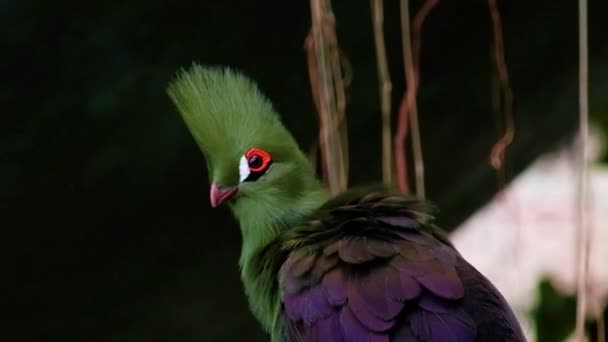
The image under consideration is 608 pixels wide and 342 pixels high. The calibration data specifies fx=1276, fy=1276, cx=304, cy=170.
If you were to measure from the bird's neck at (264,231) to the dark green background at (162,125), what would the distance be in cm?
27

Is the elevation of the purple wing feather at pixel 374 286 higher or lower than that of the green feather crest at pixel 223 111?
lower

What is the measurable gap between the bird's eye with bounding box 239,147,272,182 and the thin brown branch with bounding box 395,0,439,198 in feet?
0.90

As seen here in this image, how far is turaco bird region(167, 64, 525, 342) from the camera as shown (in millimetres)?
1326

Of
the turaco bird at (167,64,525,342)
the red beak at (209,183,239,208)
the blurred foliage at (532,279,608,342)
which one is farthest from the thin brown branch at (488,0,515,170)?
the blurred foliage at (532,279,608,342)

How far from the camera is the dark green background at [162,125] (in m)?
1.67

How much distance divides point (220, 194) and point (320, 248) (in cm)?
15

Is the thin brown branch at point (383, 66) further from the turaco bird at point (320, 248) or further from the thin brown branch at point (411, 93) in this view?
the turaco bird at point (320, 248)

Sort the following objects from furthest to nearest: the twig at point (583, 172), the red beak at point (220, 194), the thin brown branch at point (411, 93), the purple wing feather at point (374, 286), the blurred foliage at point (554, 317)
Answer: the blurred foliage at point (554, 317) → the thin brown branch at point (411, 93) → the twig at point (583, 172) → the red beak at point (220, 194) → the purple wing feather at point (374, 286)

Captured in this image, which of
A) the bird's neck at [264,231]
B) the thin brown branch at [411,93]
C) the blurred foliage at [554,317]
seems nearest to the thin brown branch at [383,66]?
the thin brown branch at [411,93]

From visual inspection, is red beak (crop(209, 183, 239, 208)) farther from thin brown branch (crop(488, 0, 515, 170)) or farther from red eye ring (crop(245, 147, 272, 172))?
thin brown branch (crop(488, 0, 515, 170))

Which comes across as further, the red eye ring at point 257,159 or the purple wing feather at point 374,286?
the red eye ring at point 257,159

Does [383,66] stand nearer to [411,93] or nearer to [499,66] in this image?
[411,93]

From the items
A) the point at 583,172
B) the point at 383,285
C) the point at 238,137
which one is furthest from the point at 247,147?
the point at 583,172

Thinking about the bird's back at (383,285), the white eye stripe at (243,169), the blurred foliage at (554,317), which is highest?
the white eye stripe at (243,169)
